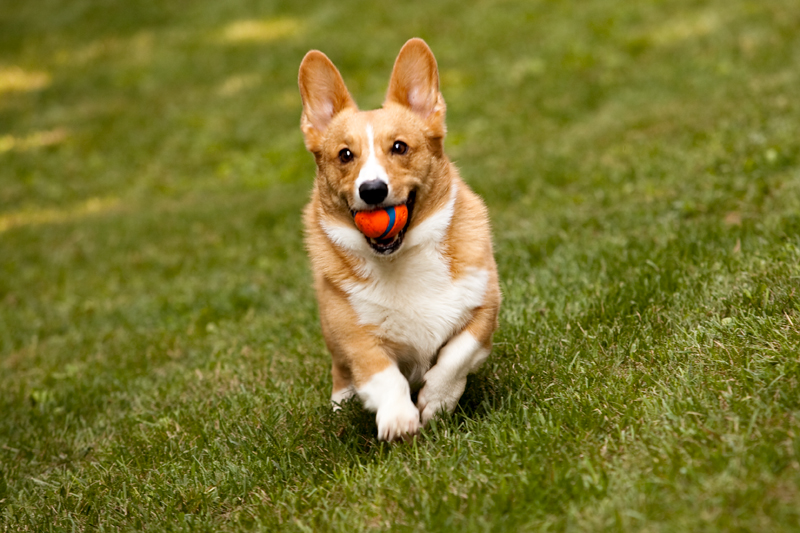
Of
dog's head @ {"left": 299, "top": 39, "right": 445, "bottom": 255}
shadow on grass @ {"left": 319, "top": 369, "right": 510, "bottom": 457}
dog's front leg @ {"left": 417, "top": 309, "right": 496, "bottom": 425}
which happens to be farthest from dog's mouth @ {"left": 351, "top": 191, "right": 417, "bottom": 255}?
shadow on grass @ {"left": 319, "top": 369, "right": 510, "bottom": 457}

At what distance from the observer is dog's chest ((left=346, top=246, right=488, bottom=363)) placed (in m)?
3.27

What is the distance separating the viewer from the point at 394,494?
2.68 m

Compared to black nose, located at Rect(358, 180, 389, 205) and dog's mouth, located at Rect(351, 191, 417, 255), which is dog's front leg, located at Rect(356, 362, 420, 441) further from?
black nose, located at Rect(358, 180, 389, 205)

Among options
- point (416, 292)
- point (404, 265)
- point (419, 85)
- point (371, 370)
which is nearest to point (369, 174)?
point (404, 265)

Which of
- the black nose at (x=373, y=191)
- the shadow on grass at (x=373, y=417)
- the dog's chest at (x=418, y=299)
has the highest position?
the black nose at (x=373, y=191)

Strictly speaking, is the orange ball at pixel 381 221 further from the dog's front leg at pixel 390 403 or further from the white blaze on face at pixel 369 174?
the dog's front leg at pixel 390 403

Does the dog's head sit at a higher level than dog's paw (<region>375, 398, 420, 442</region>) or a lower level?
higher

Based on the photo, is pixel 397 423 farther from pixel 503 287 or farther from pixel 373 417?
pixel 503 287

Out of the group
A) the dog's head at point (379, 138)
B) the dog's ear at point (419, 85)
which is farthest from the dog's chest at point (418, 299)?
the dog's ear at point (419, 85)

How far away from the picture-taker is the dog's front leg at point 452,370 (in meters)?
3.21

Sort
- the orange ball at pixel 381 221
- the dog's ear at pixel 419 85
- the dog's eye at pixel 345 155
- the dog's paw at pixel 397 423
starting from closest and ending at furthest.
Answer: the dog's paw at pixel 397 423 < the orange ball at pixel 381 221 < the dog's eye at pixel 345 155 < the dog's ear at pixel 419 85

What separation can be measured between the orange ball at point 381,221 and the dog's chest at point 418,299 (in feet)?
0.58

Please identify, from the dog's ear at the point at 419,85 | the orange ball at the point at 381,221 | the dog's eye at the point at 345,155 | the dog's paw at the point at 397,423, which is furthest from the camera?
the dog's ear at the point at 419,85

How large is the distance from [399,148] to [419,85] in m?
0.42
